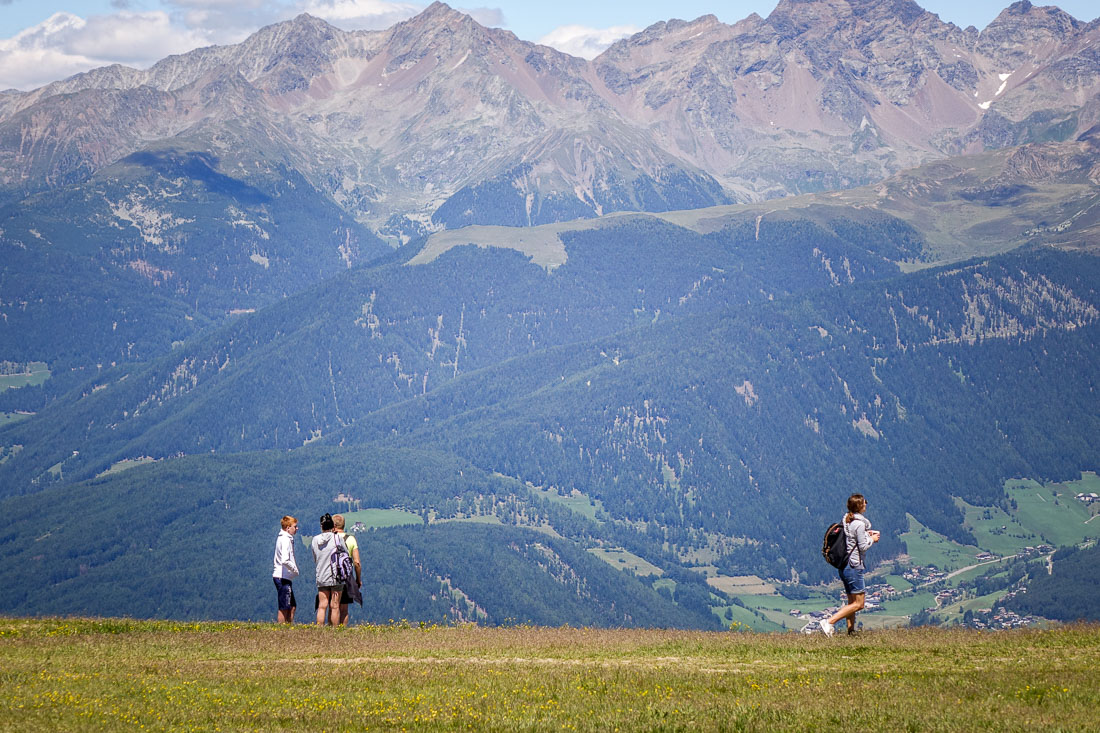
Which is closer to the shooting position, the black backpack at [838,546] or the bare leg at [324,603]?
the black backpack at [838,546]

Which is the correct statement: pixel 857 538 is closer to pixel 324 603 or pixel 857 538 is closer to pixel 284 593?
pixel 324 603

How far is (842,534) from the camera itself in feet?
130

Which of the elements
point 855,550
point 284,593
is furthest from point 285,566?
point 855,550

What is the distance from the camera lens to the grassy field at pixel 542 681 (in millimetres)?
27469

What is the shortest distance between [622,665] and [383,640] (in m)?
10.6

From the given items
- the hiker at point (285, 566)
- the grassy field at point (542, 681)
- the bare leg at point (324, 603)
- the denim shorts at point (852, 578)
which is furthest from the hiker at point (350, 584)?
the denim shorts at point (852, 578)

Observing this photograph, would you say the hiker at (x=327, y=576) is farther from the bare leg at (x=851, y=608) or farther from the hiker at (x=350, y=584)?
the bare leg at (x=851, y=608)

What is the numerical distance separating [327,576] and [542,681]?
14.3 meters

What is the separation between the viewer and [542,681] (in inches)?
1278

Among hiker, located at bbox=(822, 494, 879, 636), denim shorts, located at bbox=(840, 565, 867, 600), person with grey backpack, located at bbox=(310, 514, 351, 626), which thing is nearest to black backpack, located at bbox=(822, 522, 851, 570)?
hiker, located at bbox=(822, 494, 879, 636)

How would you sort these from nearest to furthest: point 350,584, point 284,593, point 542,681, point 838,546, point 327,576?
1. point 542,681
2. point 838,546
3. point 327,576
4. point 350,584
5. point 284,593

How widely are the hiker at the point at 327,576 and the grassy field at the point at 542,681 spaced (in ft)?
5.03

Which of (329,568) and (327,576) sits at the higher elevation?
(329,568)

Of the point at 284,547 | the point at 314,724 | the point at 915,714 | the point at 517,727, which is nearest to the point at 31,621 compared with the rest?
the point at 284,547
